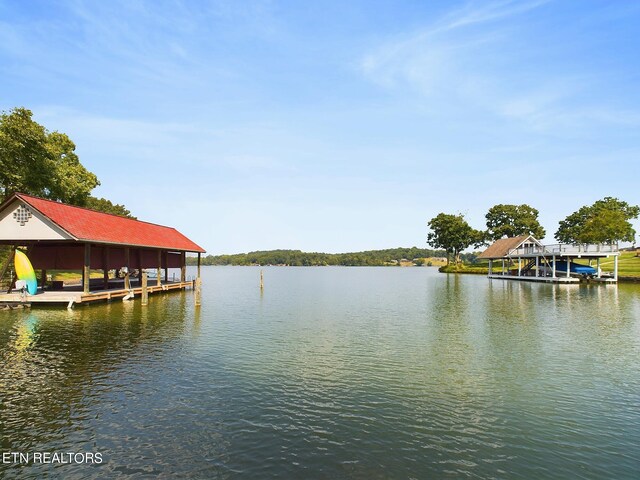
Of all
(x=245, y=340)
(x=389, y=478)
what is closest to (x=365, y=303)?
(x=245, y=340)

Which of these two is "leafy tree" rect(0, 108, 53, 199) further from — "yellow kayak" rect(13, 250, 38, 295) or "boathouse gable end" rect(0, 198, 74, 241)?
"yellow kayak" rect(13, 250, 38, 295)

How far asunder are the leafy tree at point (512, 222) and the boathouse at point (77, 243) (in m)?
97.1

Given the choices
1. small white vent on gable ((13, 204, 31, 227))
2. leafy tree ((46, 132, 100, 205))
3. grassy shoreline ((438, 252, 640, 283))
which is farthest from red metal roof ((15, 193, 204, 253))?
grassy shoreline ((438, 252, 640, 283))

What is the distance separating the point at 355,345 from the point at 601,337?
45.2ft

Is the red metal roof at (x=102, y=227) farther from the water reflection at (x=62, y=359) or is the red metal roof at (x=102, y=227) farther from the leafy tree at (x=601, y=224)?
the leafy tree at (x=601, y=224)

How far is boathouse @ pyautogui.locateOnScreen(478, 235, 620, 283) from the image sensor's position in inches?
2386

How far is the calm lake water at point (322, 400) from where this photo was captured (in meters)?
8.83

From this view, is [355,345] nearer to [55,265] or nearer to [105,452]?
[105,452]

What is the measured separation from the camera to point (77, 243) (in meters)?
34.8

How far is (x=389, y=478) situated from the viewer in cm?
816

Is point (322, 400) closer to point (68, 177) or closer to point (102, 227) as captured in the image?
point (102, 227)

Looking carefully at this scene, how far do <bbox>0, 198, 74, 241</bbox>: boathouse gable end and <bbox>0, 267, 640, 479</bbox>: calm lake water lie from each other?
859 centimetres

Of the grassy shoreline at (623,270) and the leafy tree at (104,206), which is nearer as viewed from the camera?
the grassy shoreline at (623,270)

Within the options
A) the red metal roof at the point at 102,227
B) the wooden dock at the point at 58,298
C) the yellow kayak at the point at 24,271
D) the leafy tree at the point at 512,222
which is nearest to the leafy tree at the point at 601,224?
the leafy tree at the point at 512,222
